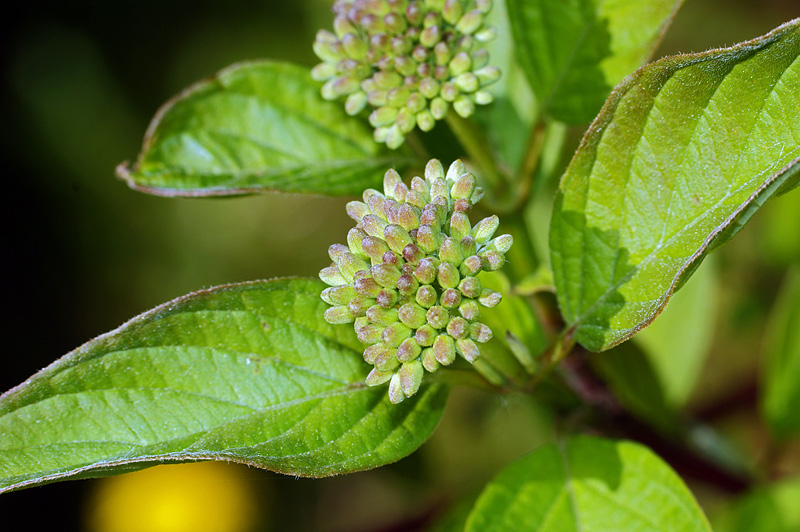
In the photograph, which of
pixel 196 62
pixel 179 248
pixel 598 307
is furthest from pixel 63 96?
pixel 598 307

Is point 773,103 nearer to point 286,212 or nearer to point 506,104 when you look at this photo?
point 506,104

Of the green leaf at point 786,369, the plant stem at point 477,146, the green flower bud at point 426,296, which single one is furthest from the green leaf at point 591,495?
the green leaf at point 786,369

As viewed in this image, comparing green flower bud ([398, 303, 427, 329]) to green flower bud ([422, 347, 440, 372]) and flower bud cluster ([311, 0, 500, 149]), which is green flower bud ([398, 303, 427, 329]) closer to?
green flower bud ([422, 347, 440, 372])

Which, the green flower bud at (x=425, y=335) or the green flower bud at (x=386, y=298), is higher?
the green flower bud at (x=386, y=298)

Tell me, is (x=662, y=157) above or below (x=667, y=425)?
above

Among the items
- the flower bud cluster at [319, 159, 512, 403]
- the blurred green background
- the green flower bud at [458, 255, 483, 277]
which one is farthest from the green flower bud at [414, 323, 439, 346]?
the blurred green background

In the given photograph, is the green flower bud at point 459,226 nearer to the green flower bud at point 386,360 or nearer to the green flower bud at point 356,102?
the green flower bud at point 386,360
